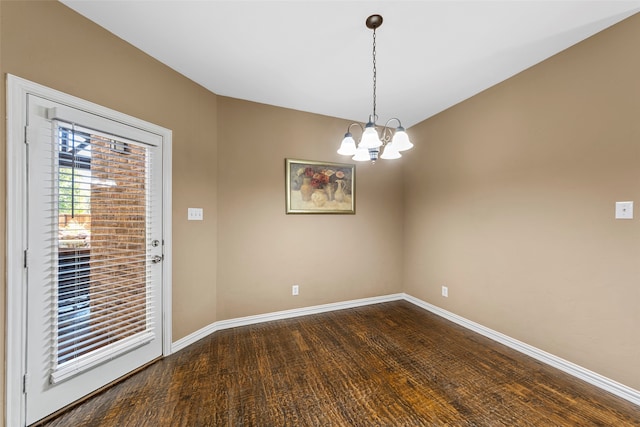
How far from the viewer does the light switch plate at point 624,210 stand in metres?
1.72

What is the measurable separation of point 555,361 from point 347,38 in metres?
3.16

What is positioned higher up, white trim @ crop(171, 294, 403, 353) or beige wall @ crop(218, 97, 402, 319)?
beige wall @ crop(218, 97, 402, 319)

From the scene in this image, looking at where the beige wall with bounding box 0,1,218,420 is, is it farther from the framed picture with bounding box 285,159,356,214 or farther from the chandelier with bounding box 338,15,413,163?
the chandelier with bounding box 338,15,413,163

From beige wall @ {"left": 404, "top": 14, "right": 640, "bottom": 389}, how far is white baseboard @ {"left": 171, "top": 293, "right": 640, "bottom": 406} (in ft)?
0.20

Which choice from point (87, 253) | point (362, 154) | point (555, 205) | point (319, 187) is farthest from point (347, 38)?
point (87, 253)

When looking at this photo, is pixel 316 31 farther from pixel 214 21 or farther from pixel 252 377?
pixel 252 377

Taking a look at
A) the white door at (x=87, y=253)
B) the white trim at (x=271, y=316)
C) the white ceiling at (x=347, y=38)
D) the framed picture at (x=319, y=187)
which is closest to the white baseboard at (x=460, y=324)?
the white trim at (x=271, y=316)

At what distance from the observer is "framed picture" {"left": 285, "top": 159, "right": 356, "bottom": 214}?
3102 mm

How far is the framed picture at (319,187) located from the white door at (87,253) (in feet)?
4.63

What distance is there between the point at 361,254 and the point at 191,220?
2.22 meters

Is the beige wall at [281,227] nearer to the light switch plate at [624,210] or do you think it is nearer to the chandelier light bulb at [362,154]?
the chandelier light bulb at [362,154]

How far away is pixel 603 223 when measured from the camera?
Result: 1.84 m

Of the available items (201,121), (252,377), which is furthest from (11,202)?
(252,377)

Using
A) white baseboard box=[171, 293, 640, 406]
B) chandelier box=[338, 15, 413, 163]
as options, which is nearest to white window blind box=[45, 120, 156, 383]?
white baseboard box=[171, 293, 640, 406]
